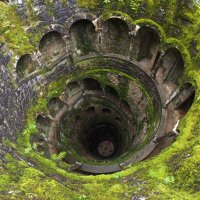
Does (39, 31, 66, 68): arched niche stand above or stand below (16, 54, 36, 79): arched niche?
above

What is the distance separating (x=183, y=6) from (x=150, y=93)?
528cm

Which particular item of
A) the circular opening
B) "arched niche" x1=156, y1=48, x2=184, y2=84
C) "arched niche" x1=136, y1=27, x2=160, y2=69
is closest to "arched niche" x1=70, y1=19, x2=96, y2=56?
"arched niche" x1=136, y1=27, x2=160, y2=69

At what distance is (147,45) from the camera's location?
18516 mm

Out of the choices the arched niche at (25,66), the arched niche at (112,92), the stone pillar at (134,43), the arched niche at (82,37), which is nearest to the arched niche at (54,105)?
the arched niche at (25,66)

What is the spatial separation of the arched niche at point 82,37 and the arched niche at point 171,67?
4.65 m

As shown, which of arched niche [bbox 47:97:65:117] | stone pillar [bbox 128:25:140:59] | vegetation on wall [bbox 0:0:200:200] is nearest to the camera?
vegetation on wall [bbox 0:0:200:200]

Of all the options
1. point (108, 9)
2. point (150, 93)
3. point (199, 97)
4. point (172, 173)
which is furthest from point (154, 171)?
point (108, 9)

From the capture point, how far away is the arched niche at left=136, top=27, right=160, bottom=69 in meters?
17.6

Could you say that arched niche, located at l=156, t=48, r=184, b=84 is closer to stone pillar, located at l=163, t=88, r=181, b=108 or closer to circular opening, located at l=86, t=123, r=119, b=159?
stone pillar, located at l=163, t=88, r=181, b=108

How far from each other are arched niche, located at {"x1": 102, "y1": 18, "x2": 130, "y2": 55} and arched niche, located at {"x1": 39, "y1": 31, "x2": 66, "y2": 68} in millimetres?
2732

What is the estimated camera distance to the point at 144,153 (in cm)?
1543

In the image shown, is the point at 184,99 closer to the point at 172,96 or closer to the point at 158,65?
the point at 172,96

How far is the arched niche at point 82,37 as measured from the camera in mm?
18438

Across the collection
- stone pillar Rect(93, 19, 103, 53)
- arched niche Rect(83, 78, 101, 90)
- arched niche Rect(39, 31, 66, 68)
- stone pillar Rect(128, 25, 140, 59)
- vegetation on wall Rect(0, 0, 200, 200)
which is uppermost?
stone pillar Rect(93, 19, 103, 53)
